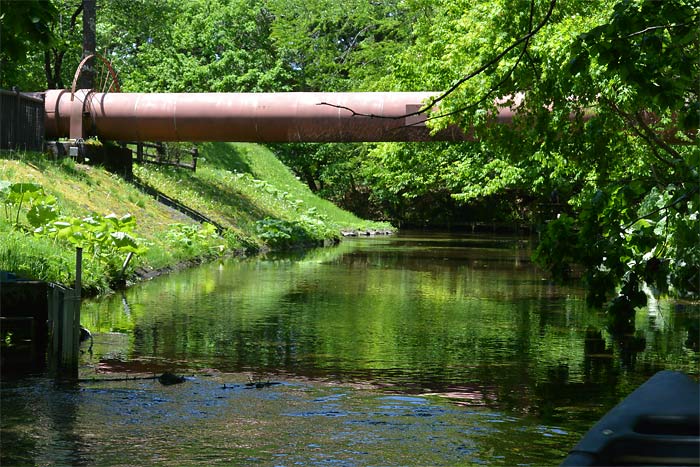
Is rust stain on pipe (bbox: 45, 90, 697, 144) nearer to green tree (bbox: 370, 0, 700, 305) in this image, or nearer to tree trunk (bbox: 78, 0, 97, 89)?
green tree (bbox: 370, 0, 700, 305)

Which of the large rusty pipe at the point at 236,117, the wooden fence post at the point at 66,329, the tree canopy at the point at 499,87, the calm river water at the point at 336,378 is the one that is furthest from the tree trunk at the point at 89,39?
the wooden fence post at the point at 66,329

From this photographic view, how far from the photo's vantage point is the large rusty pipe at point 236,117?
26.4 m

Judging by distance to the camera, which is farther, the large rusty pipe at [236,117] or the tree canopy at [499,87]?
the large rusty pipe at [236,117]

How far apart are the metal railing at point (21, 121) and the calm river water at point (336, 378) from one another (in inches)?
339

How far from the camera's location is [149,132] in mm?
28656

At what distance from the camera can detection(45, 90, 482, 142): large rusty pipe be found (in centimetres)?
2639

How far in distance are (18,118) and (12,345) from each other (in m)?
16.2

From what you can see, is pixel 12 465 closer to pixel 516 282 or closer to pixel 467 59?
pixel 516 282

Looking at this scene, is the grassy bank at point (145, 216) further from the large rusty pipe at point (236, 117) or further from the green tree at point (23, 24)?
the green tree at point (23, 24)

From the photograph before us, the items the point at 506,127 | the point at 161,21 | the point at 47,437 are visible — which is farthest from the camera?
the point at 161,21

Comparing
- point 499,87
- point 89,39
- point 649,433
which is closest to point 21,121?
point 89,39

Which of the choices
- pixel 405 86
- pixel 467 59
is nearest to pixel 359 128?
pixel 467 59

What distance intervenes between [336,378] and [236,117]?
17.3 metres

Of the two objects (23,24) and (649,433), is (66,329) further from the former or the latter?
(649,433)
